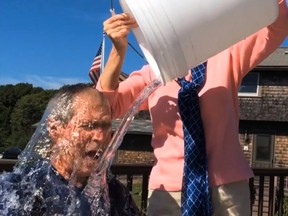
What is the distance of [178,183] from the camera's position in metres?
1.72

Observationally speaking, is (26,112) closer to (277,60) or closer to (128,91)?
(277,60)

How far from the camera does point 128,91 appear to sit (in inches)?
69.6

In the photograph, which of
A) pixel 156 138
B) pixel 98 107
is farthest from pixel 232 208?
pixel 98 107

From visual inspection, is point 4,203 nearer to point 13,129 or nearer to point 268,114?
point 268,114

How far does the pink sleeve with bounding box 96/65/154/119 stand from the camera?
1678 mm

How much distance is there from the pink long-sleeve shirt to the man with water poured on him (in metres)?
0.35

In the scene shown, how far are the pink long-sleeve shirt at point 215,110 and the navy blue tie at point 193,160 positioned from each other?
0.02 m

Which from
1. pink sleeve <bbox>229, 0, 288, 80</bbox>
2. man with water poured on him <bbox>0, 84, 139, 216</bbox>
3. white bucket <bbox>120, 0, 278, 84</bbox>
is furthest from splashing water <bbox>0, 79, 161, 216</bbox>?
pink sleeve <bbox>229, 0, 288, 80</bbox>

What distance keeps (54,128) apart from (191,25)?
0.43 meters

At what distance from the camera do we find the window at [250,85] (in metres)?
17.8

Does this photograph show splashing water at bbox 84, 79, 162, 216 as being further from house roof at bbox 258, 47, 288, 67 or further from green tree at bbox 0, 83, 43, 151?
green tree at bbox 0, 83, 43, 151

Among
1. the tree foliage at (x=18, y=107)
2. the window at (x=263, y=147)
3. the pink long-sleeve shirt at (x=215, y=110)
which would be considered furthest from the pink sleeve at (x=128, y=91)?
the tree foliage at (x=18, y=107)

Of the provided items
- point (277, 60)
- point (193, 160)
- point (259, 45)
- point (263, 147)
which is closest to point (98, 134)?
point (193, 160)

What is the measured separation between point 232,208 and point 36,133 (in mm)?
708
